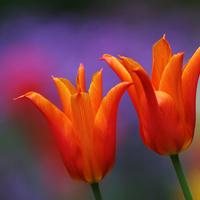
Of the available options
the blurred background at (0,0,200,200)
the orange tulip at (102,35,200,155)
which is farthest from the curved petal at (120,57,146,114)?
the blurred background at (0,0,200,200)

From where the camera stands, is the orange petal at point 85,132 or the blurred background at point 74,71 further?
the blurred background at point 74,71

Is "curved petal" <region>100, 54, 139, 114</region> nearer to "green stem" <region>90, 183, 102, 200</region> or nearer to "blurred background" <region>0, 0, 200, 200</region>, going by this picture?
"green stem" <region>90, 183, 102, 200</region>

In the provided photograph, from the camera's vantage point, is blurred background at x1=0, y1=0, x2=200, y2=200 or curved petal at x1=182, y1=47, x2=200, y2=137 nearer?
curved petal at x1=182, y1=47, x2=200, y2=137

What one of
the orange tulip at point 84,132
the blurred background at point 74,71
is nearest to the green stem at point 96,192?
the orange tulip at point 84,132

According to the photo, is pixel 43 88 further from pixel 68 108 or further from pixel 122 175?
pixel 68 108

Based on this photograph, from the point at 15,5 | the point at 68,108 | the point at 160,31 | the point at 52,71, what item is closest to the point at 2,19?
the point at 15,5

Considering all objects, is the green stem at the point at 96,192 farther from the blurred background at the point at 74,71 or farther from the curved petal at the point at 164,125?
the blurred background at the point at 74,71
